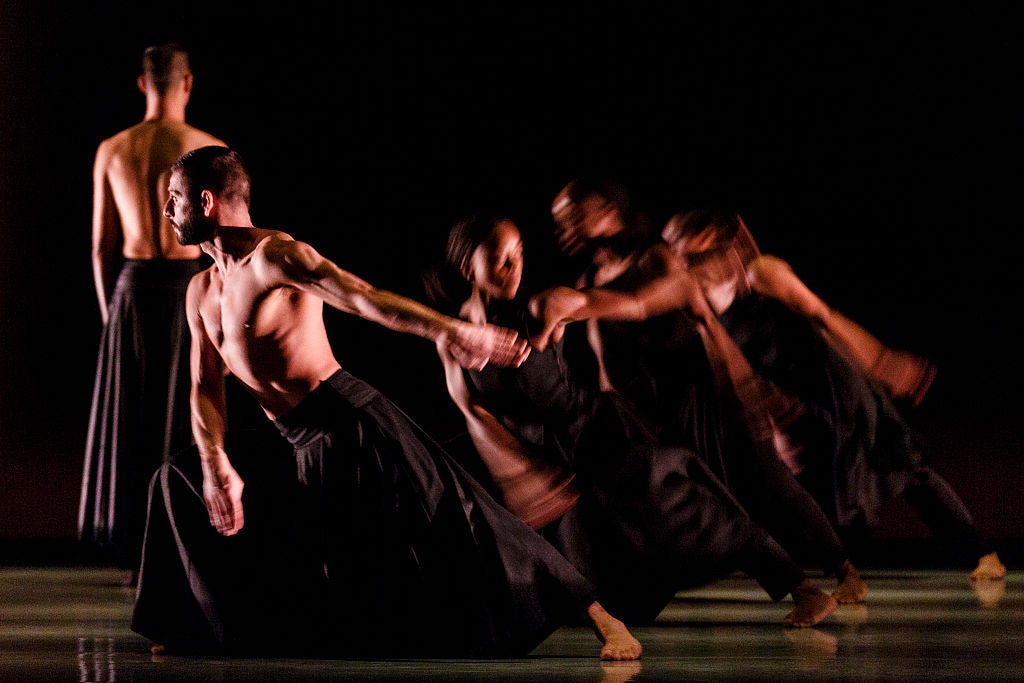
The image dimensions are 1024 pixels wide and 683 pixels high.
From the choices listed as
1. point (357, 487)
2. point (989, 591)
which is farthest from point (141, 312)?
point (989, 591)

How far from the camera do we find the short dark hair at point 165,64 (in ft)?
15.5

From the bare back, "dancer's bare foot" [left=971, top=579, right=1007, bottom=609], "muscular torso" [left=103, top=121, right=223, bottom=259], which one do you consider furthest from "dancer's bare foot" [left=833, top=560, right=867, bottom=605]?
"muscular torso" [left=103, top=121, right=223, bottom=259]

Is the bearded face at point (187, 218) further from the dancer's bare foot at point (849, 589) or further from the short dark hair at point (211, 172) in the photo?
the dancer's bare foot at point (849, 589)

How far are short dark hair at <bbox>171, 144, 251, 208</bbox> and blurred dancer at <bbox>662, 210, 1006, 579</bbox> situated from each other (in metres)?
1.77

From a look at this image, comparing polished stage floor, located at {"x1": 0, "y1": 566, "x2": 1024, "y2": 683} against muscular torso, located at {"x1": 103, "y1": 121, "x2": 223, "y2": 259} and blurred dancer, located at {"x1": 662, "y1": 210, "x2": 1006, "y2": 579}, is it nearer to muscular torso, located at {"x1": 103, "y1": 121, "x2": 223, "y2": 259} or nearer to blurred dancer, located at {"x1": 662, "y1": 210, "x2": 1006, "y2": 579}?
blurred dancer, located at {"x1": 662, "y1": 210, "x2": 1006, "y2": 579}

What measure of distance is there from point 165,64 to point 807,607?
7.64ft

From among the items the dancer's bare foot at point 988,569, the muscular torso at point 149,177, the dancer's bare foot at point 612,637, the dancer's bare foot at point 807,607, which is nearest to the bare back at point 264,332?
the dancer's bare foot at point 612,637

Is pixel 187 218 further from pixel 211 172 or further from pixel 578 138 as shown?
pixel 578 138

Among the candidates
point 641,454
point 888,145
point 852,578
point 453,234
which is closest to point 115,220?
point 453,234

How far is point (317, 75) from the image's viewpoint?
616 centimetres

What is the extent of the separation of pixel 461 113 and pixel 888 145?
5.22 ft

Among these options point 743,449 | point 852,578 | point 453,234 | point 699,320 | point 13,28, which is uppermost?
point 13,28

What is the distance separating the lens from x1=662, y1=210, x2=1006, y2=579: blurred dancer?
15.4 ft

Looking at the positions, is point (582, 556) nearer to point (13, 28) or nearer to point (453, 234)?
point (453, 234)
